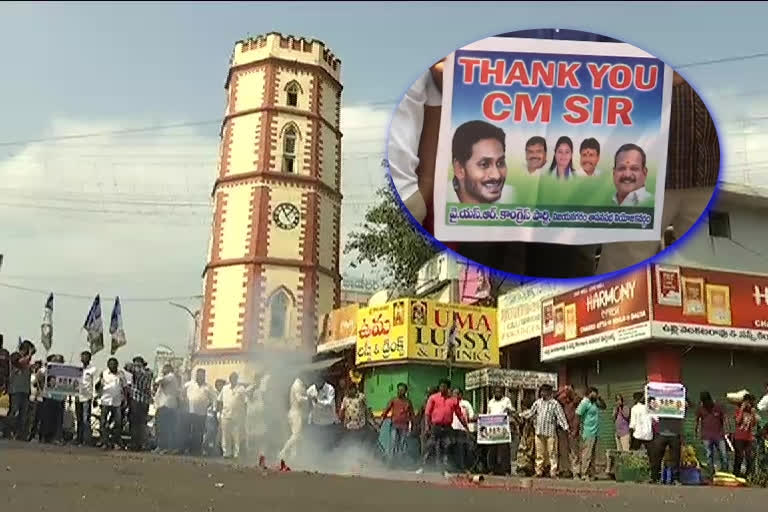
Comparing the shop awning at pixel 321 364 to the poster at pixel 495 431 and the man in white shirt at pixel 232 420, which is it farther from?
the poster at pixel 495 431

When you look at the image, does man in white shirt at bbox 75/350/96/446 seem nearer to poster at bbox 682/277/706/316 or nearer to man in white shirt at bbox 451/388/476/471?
man in white shirt at bbox 451/388/476/471

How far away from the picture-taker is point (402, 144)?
1134 cm

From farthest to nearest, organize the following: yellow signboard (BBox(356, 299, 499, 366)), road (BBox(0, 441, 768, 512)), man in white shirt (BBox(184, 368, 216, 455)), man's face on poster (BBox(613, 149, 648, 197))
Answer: yellow signboard (BBox(356, 299, 499, 366)) → man in white shirt (BBox(184, 368, 216, 455)) → man's face on poster (BBox(613, 149, 648, 197)) → road (BBox(0, 441, 768, 512))

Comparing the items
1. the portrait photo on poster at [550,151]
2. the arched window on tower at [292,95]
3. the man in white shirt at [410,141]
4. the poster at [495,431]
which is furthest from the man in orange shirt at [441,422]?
the arched window on tower at [292,95]

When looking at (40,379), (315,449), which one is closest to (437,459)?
(315,449)

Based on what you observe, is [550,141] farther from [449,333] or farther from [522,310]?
[449,333]

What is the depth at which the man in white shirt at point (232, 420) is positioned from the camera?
16.8 metres

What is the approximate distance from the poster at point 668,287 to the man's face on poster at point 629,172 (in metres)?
5.54

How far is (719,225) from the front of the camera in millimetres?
21750

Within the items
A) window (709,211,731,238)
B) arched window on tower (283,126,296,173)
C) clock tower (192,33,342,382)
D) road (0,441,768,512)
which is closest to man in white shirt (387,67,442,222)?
road (0,441,768,512)

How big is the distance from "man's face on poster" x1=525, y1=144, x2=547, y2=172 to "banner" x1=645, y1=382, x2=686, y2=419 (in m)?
5.01

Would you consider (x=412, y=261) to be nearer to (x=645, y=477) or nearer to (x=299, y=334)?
(x=299, y=334)

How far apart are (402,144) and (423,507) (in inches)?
192

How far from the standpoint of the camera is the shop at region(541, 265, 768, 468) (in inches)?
664
